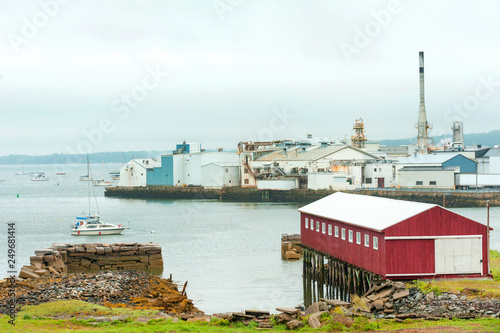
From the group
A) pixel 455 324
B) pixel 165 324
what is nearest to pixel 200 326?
pixel 165 324

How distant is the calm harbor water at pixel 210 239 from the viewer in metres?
29.1

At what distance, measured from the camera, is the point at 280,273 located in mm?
33656

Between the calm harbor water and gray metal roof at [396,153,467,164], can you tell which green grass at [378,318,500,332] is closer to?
the calm harbor water

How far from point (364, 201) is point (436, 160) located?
5818 centimetres

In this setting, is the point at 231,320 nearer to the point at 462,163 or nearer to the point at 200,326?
the point at 200,326

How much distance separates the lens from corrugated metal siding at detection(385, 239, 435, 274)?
2298 cm

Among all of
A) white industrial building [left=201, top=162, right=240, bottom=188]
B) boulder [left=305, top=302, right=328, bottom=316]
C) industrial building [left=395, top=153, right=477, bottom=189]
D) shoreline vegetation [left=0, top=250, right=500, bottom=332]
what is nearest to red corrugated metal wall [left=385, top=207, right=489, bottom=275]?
shoreline vegetation [left=0, top=250, right=500, bottom=332]

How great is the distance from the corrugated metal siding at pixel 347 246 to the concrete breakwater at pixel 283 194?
4752cm

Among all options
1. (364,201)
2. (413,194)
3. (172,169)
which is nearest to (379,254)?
(364,201)

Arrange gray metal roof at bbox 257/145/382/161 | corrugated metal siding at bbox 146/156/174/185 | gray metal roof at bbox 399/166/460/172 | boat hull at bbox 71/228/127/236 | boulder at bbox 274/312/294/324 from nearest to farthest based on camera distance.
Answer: boulder at bbox 274/312/294/324, boat hull at bbox 71/228/127/236, gray metal roof at bbox 399/166/460/172, gray metal roof at bbox 257/145/382/161, corrugated metal siding at bbox 146/156/174/185

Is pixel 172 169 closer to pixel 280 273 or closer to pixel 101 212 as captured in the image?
pixel 101 212

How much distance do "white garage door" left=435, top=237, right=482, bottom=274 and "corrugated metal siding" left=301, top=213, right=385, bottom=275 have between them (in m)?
1.86

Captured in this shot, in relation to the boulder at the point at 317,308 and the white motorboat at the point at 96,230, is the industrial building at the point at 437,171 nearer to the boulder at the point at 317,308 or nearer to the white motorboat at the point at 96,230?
the white motorboat at the point at 96,230

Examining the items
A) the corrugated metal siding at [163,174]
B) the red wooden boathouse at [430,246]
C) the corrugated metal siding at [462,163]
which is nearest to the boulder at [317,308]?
the red wooden boathouse at [430,246]
